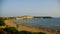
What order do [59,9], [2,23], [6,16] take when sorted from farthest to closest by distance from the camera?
[2,23], [6,16], [59,9]

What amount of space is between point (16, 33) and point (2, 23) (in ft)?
2.98

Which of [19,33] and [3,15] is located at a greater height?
[3,15]

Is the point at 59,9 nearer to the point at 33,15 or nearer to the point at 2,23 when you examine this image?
the point at 33,15

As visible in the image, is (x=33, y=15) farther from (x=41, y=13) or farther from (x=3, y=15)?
(x=3, y=15)

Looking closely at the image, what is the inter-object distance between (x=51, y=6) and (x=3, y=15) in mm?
1160

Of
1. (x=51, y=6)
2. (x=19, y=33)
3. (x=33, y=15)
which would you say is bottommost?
(x=19, y=33)

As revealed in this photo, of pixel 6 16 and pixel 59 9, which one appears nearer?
pixel 59 9

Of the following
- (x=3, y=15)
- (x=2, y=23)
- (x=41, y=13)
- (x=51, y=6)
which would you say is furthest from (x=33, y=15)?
(x=2, y=23)

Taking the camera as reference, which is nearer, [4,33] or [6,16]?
[4,33]

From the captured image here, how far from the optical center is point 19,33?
3.23 meters

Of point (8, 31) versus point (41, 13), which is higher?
point (41, 13)

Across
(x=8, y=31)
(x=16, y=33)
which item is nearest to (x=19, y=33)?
(x=16, y=33)

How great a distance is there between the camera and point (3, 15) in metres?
3.37

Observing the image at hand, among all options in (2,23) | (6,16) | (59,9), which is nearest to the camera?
(59,9)
